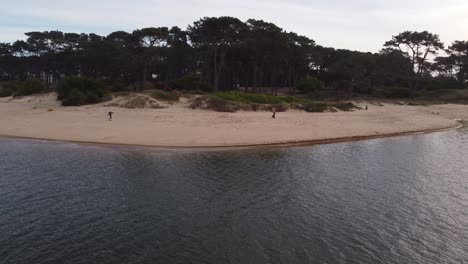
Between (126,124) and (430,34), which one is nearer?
(126,124)

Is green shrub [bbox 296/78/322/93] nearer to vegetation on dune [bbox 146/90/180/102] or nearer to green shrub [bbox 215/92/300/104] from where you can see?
green shrub [bbox 215/92/300/104]

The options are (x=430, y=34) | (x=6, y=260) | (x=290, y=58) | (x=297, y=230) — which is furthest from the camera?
(x=430, y=34)

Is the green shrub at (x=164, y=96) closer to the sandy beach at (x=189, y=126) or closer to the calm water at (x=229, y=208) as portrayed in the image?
the sandy beach at (x=189, y=126)

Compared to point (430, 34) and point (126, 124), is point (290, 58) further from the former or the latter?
point (126, 124)

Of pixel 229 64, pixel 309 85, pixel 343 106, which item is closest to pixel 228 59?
pixel 229 64

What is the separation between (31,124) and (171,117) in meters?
13.0

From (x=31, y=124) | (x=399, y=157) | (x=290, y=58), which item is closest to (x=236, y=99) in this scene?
(x=31, y=124)

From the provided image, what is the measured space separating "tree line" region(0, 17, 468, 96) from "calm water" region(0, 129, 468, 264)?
43328mm

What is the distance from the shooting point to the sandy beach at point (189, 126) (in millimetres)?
31172

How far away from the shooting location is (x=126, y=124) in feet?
120

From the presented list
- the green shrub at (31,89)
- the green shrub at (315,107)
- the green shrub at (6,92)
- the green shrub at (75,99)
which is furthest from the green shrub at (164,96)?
the green shrub at (6,92)

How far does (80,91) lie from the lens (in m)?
53.2

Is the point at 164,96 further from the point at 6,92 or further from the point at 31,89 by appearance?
the point at 6,92

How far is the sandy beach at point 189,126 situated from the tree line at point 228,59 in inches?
880
